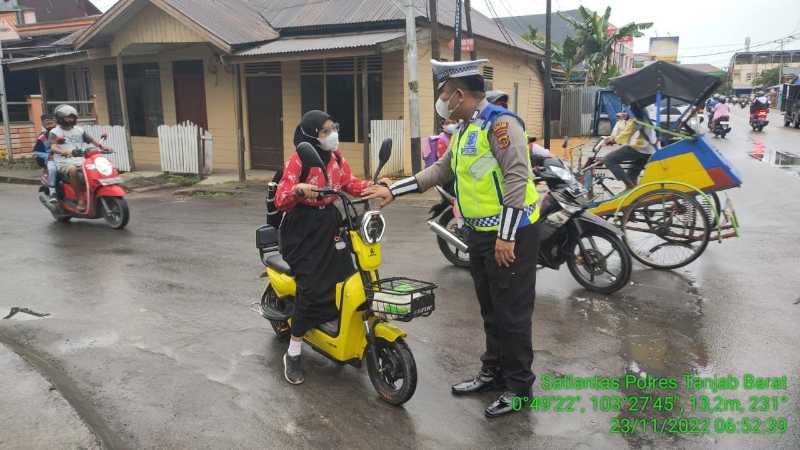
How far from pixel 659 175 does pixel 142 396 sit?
206 inches

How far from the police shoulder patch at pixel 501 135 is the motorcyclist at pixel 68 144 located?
747cm

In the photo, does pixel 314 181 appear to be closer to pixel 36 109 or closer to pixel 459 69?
pixel 459 69

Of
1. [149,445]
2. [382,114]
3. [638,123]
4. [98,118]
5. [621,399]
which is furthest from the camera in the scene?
[98,118]

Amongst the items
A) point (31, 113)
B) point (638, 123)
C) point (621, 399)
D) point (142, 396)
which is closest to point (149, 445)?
point (142, 396)

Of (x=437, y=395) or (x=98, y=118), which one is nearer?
(x=437, y=395)

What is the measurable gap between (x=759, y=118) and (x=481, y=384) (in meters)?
27.0

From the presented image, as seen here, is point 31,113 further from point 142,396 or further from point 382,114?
point 142,396

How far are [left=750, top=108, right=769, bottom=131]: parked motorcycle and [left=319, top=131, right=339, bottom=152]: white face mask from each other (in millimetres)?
27044

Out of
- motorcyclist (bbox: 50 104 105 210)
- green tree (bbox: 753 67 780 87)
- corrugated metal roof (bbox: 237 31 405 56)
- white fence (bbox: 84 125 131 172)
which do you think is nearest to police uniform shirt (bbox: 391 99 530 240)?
motorcyclist (bbox: 50 104 105 210)

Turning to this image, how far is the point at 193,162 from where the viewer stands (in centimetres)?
1400

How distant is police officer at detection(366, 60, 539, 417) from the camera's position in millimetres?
3102

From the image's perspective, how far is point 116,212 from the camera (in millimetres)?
8484

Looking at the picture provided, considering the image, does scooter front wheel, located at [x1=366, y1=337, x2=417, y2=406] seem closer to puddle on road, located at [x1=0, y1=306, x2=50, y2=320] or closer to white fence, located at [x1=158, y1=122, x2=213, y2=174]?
puddle on road, located at [x1=0, y1=306, x2=50, y2=320]

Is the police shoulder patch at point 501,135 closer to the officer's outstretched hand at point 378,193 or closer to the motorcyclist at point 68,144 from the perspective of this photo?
the officer's outstretched hand at point 378,193
